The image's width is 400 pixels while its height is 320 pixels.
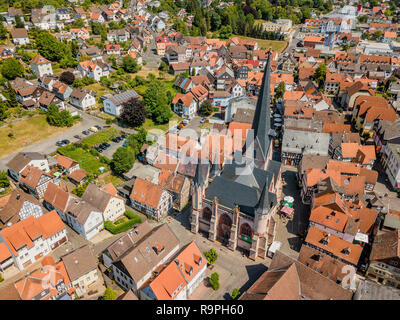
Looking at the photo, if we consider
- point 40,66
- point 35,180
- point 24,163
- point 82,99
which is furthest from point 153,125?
point 40,66

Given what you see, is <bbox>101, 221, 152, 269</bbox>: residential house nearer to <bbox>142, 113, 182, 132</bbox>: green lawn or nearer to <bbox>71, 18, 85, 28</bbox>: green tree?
<bbox>142, 113, 182, 132</bbox>: green lawn

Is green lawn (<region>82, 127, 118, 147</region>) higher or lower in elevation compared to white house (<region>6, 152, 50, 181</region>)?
lower

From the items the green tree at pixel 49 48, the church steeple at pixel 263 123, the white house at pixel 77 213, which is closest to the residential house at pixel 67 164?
the white house at pixel 77 213

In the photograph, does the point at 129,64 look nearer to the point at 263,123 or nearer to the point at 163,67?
the point at 163,67

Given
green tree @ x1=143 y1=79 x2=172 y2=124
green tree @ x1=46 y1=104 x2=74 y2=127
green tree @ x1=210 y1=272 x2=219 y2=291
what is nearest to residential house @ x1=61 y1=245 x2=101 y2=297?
green tree @ x1=210 y1=272 x2=219 y2=291

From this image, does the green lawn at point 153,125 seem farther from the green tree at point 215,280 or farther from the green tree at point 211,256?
the green tree at point 215,280
